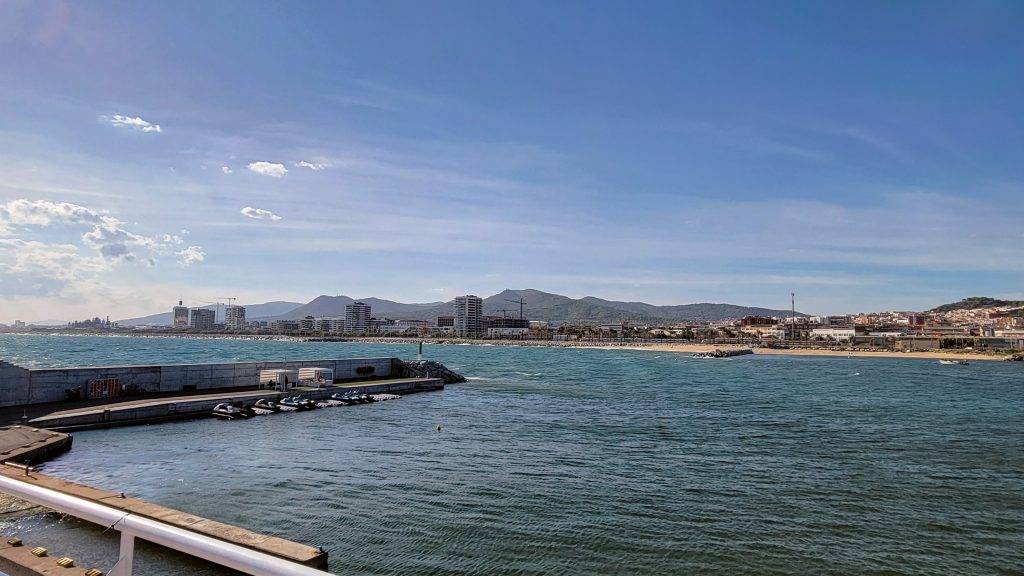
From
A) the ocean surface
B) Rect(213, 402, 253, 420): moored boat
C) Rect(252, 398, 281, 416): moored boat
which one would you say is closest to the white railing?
the ocean surface

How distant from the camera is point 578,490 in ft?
69.9

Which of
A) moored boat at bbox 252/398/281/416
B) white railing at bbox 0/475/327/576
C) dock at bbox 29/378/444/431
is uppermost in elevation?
white railing at bbox 0/475/327/576

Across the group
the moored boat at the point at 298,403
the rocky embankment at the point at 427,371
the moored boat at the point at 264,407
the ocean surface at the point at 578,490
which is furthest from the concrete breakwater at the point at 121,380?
the rocky embankment at the point at 427,371

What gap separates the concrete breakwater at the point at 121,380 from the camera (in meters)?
31.1

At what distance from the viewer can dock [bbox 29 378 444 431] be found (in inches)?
1121

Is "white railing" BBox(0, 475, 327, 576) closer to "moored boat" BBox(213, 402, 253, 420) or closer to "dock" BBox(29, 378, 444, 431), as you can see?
"dock" BBox(29, 378, 444, 431)

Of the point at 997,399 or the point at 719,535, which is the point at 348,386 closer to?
the point at 719,535

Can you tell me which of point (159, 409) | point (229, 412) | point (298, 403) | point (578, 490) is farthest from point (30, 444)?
point (578, 490)

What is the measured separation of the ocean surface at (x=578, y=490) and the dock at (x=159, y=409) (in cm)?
155

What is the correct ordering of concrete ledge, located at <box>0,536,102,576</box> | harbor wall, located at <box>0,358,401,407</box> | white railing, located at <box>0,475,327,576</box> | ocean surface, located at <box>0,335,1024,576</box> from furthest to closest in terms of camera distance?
harbor wall, located at <box>0,358,401,407</box> < ocean surface, located at <box>0,335,1024,576</box> < concrete ledge, located at <box>0,536,102,576</box> < white railing, located at <box>0,475,327,576</box>

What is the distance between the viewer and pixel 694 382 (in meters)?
75.4

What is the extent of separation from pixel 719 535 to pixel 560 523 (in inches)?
172

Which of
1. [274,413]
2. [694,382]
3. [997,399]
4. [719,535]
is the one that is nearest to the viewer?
[719,535]

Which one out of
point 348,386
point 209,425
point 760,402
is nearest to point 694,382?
point 760,402
